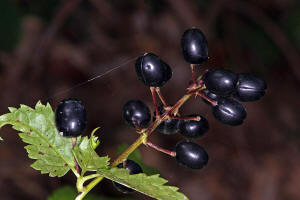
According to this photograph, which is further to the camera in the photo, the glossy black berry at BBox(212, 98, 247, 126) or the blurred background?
the blurred background

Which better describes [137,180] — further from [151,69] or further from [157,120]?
[151,69]

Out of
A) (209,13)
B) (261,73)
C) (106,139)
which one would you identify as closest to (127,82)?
(106,139)

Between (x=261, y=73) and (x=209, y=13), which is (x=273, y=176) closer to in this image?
(x=261, y=73)

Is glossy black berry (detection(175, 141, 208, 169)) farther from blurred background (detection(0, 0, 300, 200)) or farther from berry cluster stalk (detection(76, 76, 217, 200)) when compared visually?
blurred background (detection(0, 0, 300, 200))

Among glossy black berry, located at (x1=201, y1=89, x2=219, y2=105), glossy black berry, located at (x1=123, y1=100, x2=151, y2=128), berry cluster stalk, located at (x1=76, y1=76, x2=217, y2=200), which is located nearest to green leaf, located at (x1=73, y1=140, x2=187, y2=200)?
berry cluster stalk, located at (x1=76, y1=76, x2=217, y2=200)

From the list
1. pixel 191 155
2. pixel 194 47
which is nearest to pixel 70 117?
pixel 191 155
